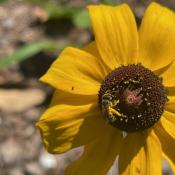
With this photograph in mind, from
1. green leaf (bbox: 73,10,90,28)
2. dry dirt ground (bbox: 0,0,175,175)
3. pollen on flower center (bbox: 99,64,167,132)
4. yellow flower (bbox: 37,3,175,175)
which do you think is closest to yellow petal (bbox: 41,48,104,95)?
yellow flower (bbox: 37,3,175,175)

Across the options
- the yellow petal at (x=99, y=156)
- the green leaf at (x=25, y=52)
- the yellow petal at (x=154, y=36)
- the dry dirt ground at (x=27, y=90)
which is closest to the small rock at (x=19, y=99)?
the dry dirt ground at (x=27, y=90)

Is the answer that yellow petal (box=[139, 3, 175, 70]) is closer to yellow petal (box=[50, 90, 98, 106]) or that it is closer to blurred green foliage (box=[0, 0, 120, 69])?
yellow petal (box=[50, 90, 98, 106])

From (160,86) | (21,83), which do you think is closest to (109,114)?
(160,86)

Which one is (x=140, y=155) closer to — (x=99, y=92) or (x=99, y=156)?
(x=99, y=156)

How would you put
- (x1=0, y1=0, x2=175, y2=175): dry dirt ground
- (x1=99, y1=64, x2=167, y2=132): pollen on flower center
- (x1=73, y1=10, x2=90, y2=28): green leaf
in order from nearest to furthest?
1. (x1=99, y1=64, x2=167, y2=132): pollen on flower center
2. (x1=0, y1=0, x2=175, y2=175): dry dirt ground
3. (x1=73, y1=10, x2=90, y2=28): green leaf

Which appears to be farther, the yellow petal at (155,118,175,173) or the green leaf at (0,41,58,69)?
the green leaf at (0,41,58,69)
